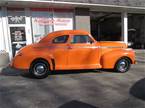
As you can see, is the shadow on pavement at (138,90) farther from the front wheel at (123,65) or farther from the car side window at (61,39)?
the car side window at (61,39)

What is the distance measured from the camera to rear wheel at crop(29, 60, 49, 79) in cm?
859

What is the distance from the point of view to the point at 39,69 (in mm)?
8641

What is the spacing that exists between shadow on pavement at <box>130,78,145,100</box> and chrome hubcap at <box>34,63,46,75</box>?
3430mm

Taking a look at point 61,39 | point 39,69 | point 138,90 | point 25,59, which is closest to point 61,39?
point 61,39

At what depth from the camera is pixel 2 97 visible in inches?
250

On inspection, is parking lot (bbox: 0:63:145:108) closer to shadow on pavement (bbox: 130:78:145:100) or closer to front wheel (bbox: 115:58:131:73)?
shadow on pavement (bbox: 130:78:145:100)

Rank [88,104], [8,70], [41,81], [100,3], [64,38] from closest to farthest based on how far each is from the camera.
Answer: [88,104] → [41,81] → [64,38] → [8,70] → [100,3]

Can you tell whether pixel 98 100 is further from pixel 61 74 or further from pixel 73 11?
pixel 73 11

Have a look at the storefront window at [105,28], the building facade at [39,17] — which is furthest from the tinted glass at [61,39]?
the storefront window at [105,28]

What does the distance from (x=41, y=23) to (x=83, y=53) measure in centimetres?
560

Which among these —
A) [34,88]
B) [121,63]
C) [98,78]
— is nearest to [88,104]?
[34,88]

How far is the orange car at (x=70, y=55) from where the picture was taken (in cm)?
856

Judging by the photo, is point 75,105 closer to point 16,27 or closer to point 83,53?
point 83,53

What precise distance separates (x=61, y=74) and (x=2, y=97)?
3458 millimetres
